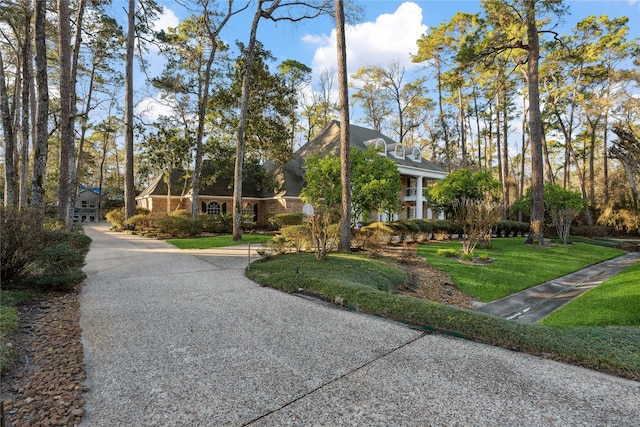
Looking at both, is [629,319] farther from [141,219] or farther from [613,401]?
[141,219]

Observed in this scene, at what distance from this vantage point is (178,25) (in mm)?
21594

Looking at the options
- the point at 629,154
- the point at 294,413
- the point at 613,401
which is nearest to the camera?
the point at 294,413

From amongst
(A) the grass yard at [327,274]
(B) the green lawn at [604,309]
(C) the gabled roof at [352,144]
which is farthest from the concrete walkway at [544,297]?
(C) the gabled roof at [352,144]

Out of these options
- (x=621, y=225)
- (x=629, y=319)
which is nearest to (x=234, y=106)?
(x=629, y=319)

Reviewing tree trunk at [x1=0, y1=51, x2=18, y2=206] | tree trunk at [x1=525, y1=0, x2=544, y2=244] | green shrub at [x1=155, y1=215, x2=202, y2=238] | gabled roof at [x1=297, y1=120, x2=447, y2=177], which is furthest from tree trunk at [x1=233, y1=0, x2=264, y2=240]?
tree trunk at [x1=525, y1=0, x2=544, y2=244]

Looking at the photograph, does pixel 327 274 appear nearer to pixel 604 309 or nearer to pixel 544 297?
pixel 604 309

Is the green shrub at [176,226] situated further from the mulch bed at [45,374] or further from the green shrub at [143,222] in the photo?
the mulch bed at [45,374]

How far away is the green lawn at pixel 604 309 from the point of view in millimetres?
5660

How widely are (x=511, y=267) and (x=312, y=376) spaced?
11.1m

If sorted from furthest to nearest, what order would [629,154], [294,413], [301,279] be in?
1. [629,154]
2. [301,279]
3. [294,413]

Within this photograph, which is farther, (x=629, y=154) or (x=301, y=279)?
(x=629, y=154)

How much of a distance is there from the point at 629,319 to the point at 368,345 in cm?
539

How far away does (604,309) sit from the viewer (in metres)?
6.43

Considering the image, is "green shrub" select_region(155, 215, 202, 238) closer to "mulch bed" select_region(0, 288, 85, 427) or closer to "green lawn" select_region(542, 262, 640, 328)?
"mulch bed" select_region(0, 288, 85, 427)
